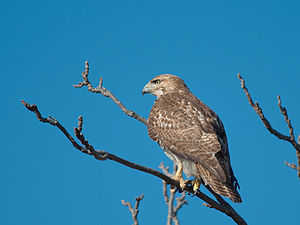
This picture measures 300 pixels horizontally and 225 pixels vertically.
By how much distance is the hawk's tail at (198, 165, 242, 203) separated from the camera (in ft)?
17.6

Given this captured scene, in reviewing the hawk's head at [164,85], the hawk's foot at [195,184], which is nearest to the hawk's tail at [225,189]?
the hawk's foot at [195,184]

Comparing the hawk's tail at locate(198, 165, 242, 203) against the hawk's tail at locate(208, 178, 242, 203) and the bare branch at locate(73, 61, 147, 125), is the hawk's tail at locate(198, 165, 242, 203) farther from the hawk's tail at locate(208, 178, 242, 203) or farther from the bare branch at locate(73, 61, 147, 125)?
the bare branch at locate(73, 61, 147, 125)

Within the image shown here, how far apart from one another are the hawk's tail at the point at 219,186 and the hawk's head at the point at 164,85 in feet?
8.14

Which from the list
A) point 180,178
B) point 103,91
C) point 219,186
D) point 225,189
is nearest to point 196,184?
point 180,178

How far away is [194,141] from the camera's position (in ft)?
19.7

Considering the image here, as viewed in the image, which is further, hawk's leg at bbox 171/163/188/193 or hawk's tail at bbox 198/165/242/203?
hawk's leg at bbox 171/163/188/193

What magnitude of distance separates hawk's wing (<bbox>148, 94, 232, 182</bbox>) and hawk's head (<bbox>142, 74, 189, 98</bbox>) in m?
0.85

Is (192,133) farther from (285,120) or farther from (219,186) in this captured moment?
(285,120)

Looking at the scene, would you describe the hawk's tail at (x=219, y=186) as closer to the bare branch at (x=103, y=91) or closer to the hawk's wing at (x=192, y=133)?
the hawk's wing at (x=192, y=133)

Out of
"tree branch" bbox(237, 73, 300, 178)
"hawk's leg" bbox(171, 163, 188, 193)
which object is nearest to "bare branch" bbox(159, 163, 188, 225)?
"hawk's leg" bbox(171, 163, 188, 193)

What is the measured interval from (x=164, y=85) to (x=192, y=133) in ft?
7.36

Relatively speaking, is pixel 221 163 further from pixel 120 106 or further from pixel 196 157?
pixel 120 106

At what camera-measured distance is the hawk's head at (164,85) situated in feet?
26.5

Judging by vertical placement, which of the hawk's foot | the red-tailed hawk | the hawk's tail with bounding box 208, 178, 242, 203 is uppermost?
the red-tailed hawk
